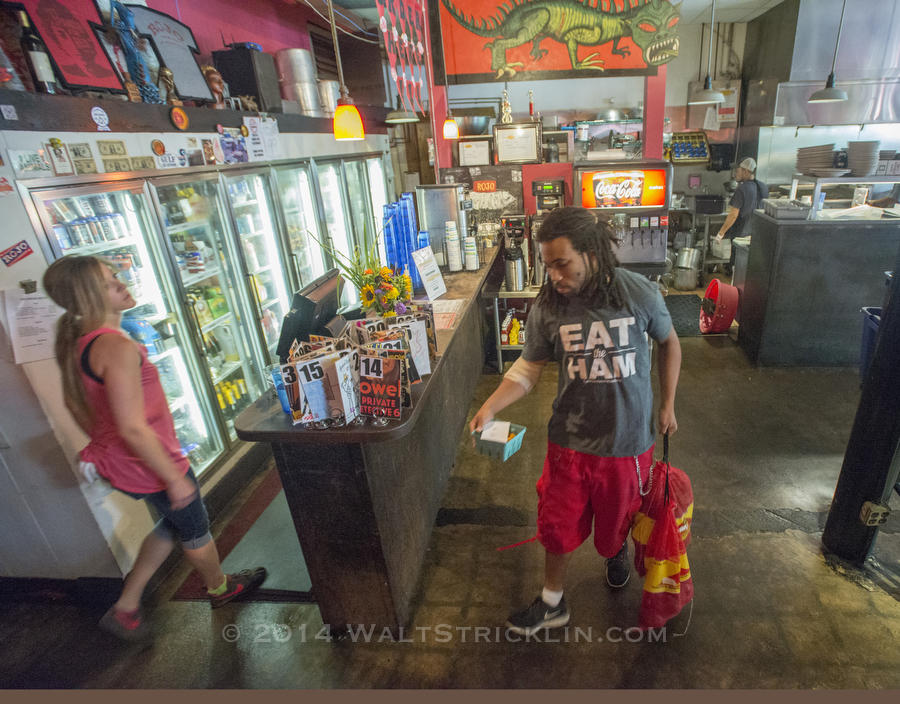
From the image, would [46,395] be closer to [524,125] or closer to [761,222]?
[524,125]

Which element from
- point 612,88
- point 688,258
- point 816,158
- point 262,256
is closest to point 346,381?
point 262,256

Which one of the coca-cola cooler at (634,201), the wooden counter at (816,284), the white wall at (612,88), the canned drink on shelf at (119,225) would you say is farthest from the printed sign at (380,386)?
the white wall at (612,88)

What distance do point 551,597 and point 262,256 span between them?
12.7ft

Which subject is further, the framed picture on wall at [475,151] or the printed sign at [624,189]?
the framed picture on wall at [475,151]

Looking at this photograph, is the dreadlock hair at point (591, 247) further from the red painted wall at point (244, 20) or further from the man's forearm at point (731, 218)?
the man's forearm at point (731, 218)

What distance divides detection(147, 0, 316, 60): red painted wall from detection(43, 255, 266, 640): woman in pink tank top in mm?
2886

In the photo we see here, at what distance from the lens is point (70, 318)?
1.96 meters

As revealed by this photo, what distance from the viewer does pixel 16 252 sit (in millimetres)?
2182

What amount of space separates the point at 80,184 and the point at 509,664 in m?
3.09

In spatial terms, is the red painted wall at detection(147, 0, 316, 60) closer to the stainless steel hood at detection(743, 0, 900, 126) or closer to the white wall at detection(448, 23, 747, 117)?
the white wall at detection(448, 23, 747, 117)

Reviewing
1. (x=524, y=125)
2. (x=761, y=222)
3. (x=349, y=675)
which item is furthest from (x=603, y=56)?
(x=349, y=675)

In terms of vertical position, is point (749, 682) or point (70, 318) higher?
point (70, 318)

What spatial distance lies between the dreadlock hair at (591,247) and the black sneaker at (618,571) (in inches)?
55.1

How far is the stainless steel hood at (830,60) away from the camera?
7379 mm
